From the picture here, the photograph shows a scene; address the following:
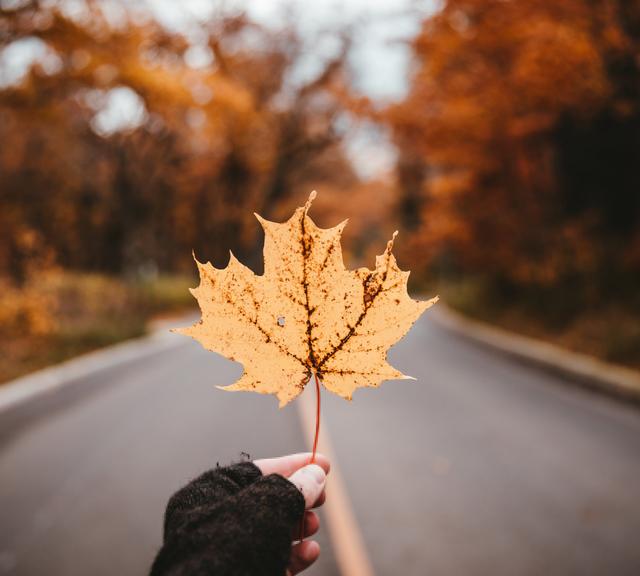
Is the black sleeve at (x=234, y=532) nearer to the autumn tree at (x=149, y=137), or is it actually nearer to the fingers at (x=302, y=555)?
the fingers at (x=302, y=555)

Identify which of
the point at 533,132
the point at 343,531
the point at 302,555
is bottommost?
the point at 343,531

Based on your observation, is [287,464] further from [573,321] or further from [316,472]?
[573,321]

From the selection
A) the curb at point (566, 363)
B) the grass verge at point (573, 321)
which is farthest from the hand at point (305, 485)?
the grass verge at point (573, 321)

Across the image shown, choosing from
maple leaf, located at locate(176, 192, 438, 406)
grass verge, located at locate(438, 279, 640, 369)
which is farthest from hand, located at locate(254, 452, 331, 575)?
grass verge, located at locate(438, 279, 640, 369)

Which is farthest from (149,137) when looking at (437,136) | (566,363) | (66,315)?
(566,363)

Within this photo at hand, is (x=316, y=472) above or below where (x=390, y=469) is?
above

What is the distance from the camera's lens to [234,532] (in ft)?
3.43

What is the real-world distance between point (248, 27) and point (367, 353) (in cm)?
2020

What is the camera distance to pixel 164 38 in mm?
13680

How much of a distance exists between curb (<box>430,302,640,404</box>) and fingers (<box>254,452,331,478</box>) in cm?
666

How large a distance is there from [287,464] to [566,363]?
8139mm

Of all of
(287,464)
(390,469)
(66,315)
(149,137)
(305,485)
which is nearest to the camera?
(305,485)

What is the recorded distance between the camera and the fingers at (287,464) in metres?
1.27

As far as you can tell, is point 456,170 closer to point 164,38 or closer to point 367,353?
point 164,38
